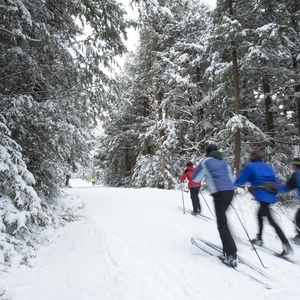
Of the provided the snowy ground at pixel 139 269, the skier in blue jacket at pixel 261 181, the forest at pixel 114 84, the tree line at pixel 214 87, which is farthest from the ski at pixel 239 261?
the tree line at pixel 214 87

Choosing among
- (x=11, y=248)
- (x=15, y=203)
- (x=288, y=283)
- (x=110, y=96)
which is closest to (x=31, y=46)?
(x=110, y=96)

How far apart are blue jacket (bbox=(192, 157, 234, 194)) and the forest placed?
Result: 11.6 feet

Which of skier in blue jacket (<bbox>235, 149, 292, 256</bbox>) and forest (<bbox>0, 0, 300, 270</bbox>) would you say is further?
forest (<bbox>0, 0, 300, 270</bbox>)

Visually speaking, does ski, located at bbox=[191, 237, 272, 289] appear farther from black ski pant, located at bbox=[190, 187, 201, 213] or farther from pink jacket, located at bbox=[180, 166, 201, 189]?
pink jacket, located at bbox=[180, 166, 201, 189]

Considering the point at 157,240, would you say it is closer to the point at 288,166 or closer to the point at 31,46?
the point at 31,46

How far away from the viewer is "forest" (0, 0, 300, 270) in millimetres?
4793

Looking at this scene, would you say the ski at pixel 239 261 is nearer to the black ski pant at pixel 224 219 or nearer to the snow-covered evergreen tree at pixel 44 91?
the black ski pant at pixel 224 219

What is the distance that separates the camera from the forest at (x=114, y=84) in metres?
4.79

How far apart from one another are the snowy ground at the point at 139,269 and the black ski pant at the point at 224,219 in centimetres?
34

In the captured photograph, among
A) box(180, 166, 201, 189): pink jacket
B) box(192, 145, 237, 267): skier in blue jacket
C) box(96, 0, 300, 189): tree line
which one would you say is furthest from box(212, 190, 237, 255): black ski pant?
box(96, 0, 300, 189): tree line

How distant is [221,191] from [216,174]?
0.30 m

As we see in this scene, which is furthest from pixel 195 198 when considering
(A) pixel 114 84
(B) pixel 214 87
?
(B) pixel 214 87

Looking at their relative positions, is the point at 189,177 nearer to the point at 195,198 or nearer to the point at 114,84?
the point at 195,198

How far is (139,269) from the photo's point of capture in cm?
351
